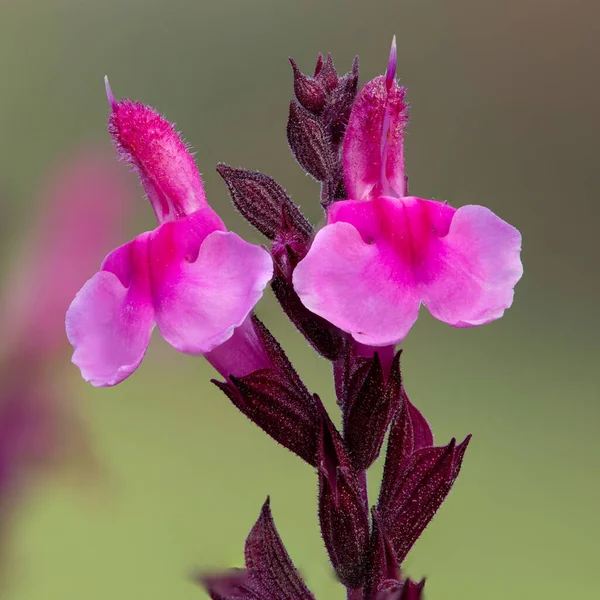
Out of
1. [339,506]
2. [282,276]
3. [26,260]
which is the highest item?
[26,260]

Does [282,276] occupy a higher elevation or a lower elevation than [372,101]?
lower

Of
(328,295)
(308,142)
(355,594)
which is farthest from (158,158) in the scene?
(355,594)

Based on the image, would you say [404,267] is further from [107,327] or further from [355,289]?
[107,327]

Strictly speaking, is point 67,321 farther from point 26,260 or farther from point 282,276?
point 26,260

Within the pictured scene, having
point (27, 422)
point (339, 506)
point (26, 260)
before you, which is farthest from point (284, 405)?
point (26, 260)

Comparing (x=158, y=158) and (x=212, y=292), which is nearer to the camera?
(x=212, y=292)

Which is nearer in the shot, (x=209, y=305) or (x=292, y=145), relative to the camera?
(x=209, y=305)

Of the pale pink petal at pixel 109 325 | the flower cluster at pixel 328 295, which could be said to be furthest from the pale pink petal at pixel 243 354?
the pale pink petal at pixel 109 325
